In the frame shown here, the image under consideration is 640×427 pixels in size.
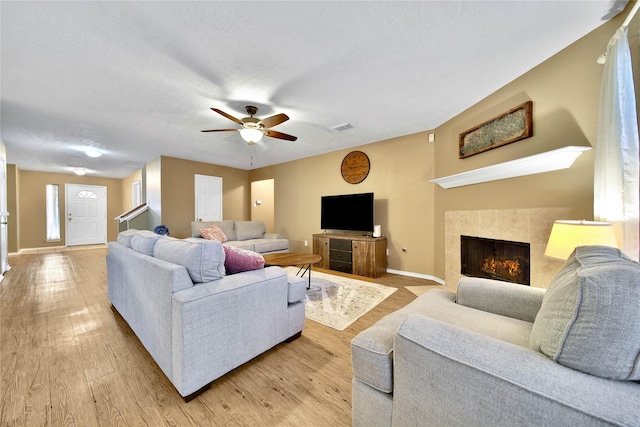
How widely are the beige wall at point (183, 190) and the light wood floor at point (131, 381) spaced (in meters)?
2.94

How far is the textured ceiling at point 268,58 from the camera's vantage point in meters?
1.59

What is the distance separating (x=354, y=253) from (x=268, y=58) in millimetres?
3137

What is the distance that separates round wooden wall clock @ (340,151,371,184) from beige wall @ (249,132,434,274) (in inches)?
3.4

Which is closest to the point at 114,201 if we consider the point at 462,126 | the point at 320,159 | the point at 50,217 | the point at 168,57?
the point at 50,217

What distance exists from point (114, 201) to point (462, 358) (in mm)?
10551

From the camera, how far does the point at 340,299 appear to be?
9.71 feet

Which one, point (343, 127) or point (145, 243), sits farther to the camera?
point (343, 127)

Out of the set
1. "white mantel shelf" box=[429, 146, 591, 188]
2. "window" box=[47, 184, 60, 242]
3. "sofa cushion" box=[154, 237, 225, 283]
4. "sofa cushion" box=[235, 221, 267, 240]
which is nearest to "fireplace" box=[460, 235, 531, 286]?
"white mantel shelf" box=[429, 146, 591, 188]

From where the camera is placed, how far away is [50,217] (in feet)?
23.3

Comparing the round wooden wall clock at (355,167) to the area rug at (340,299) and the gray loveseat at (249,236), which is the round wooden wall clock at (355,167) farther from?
the gray loveseat at (249,236)

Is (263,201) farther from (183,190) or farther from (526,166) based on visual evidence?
(526,166)

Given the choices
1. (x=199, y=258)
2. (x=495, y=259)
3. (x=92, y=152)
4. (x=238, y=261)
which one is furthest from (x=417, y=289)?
(x=92, y=152)

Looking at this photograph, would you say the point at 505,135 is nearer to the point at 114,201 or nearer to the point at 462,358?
the point at 462,358

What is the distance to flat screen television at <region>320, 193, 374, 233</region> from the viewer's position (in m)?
4.30
